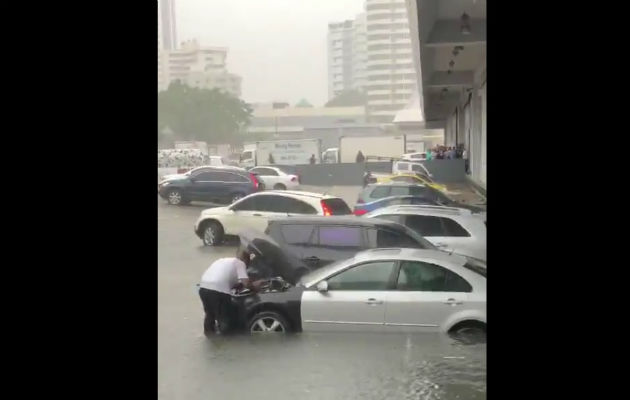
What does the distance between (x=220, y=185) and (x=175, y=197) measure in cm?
34

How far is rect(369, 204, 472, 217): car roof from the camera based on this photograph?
14.9 ft

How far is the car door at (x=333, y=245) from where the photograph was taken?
4.33 metres

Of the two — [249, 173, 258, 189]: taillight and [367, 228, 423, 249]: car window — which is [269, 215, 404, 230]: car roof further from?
[249, 173, 258, 189]: taillight

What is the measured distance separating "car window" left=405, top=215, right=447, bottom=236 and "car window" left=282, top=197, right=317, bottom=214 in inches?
27.3

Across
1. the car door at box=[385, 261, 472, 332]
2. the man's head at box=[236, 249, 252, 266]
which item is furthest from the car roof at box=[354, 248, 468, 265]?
the man's head at box=[236, 249, 252, 266]

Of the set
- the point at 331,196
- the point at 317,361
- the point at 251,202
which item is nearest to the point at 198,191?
the point at 251,202

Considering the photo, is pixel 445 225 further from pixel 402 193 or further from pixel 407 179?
pixel 407 179

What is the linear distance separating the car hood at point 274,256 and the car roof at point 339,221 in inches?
6.8

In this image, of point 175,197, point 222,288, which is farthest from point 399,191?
point 175,197

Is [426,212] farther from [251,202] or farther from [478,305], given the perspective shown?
[251,202]

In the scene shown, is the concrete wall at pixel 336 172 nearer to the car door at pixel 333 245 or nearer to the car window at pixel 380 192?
the car window at pixel 380 192

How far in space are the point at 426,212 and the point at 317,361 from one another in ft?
4.36

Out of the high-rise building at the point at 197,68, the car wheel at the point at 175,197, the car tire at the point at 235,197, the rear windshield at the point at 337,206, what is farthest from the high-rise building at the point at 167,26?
the rear windshield at the point at 337,206
